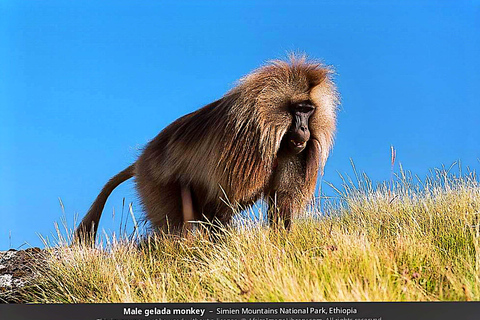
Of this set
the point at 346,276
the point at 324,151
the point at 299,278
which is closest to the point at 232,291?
the point at 299,278

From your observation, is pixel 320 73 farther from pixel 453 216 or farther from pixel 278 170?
pixel 453 216

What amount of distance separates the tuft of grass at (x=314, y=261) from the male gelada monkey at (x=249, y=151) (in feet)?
0.71

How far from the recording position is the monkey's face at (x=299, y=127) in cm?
351

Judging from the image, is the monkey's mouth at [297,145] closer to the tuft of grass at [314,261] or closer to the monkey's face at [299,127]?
the monkey's face at [299,127]

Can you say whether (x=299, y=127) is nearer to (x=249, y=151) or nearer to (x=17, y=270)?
(x=249, y=151)
